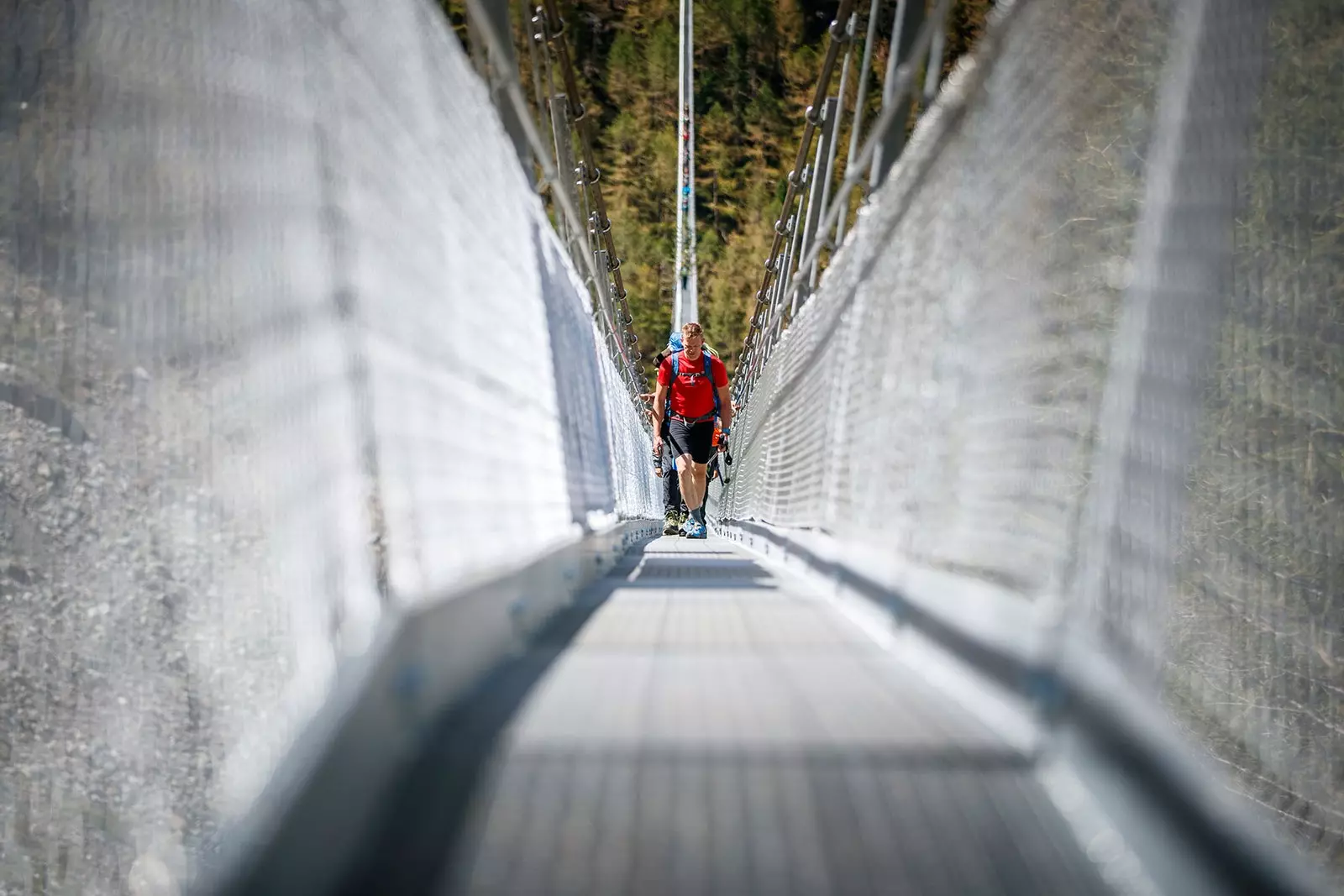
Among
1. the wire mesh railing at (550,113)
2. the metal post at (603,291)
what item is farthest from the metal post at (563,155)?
the metal post at (603,291)

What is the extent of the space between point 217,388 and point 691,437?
375 cm

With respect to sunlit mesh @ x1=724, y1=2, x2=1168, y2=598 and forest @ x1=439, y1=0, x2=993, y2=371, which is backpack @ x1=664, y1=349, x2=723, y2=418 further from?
forest @ x1=439, y1=0, x2=993, y2=371

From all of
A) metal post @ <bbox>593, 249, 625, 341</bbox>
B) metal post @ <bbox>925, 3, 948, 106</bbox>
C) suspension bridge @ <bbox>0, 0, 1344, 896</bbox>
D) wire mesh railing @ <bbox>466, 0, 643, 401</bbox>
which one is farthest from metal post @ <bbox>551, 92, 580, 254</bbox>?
suspension bridge @ <bbox>0, 0, 1344, 896</bbox>

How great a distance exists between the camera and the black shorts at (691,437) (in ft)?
15.7

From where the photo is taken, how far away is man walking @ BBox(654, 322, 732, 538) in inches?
181

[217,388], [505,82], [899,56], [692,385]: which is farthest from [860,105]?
[217,388]

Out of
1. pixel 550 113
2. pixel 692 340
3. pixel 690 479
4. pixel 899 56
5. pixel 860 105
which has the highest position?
pixel 550 113

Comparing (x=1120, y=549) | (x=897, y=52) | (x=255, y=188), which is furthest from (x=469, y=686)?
(x=897, y=52)

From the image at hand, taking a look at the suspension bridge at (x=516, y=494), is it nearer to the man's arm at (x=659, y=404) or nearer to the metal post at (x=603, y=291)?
the man's arm at (x=659, y=404)

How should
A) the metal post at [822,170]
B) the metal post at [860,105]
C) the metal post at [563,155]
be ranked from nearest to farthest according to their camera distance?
the metal post at [860,105] → the metal post at [563,155] → the metal post at [822,170]

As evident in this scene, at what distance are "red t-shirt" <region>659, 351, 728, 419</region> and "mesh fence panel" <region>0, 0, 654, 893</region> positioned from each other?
2.81 metres

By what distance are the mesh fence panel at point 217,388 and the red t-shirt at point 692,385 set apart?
9.21 feet

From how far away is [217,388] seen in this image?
3.65 ft

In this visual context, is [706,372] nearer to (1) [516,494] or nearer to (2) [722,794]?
(1) [516,494]
